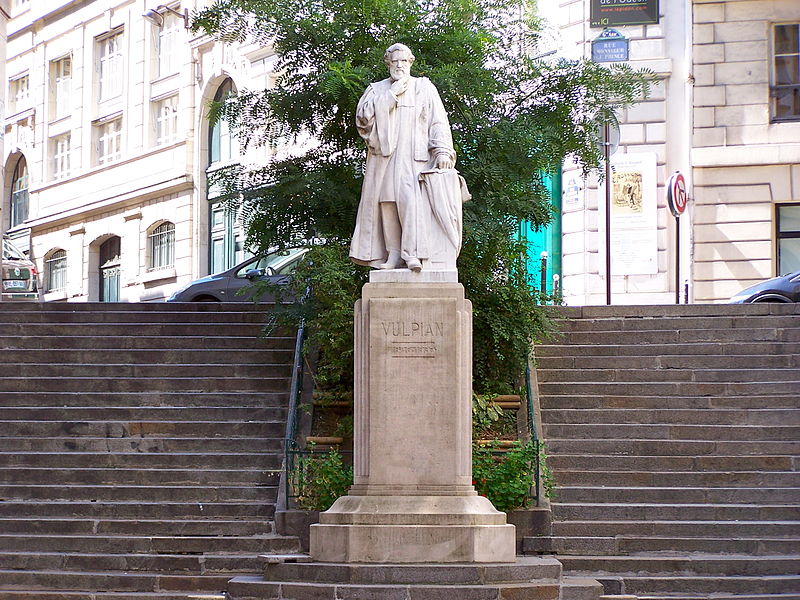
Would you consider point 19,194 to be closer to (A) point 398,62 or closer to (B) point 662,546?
(B) point 662,546

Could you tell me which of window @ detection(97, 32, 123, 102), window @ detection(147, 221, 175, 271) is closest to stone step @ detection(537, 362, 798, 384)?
window @ detection(147, 221, 175, 271)

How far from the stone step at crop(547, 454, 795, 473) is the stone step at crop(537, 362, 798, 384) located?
6.38 ft

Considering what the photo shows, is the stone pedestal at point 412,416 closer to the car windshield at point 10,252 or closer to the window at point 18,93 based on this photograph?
the car windshield at point 10,252

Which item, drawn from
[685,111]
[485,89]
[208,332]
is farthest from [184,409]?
[685,111]

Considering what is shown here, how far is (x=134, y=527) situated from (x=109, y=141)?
99.3ft

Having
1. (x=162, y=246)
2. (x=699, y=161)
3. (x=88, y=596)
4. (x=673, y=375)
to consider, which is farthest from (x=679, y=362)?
(x=162, y=246)

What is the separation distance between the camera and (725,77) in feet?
92.9

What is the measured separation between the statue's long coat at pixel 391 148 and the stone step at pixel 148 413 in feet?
16.3

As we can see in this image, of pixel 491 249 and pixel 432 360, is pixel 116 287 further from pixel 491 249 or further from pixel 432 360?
pixel 432 360

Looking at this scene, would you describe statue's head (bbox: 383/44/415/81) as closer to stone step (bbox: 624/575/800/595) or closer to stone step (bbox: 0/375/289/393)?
stone step (bbox: 624/575/800/595)

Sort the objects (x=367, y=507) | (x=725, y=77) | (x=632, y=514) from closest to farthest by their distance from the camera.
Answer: (x=367, y=507), (x=632, y=514), (x=725, y=77)

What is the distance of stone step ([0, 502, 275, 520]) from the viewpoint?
14.5 meters

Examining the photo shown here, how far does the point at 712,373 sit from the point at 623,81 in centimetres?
337

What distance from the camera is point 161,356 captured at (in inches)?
723
